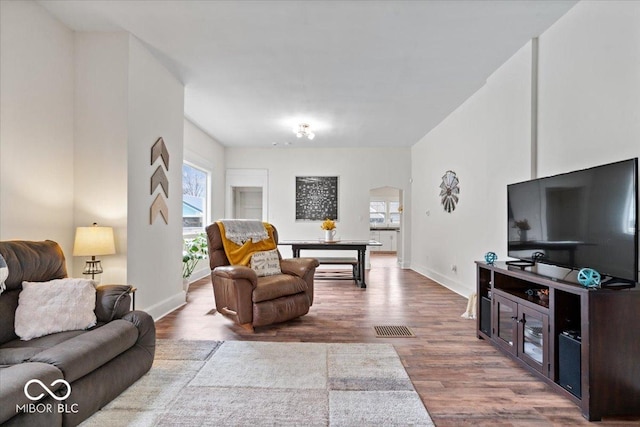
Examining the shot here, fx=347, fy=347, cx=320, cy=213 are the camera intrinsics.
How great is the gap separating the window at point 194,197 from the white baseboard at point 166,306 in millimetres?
1827

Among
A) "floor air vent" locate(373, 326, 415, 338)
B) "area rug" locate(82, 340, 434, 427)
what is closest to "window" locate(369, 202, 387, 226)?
"floor air vent" locate(373, 326, 415, 338)

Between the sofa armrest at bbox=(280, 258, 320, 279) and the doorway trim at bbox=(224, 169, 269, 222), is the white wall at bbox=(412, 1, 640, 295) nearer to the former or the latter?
the sofa armrest at bbox=(280, 258, 320, 279)

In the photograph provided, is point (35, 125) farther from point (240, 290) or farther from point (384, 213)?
point (384, 213)

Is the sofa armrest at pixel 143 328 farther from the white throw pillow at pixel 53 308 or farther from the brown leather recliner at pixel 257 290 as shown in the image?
the brown leather recliner at pixel 257 290

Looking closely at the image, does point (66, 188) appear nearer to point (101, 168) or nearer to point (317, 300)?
point (101, 168)

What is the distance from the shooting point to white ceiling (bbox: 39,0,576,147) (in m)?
2.76

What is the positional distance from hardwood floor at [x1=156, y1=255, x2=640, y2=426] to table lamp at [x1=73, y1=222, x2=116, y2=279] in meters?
0.85

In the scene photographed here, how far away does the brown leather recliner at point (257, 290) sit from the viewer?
10.5ft

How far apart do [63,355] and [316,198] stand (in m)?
6.31

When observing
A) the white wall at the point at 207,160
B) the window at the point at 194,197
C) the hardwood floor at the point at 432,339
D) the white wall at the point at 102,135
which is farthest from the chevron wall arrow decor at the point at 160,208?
the white wall at the point at 207,160

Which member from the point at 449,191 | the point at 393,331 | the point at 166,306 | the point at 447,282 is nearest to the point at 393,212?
the point at 449,191

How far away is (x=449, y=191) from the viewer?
17.9 ft

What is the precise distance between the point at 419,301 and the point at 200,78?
3.86 meters

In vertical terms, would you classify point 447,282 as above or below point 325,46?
below
